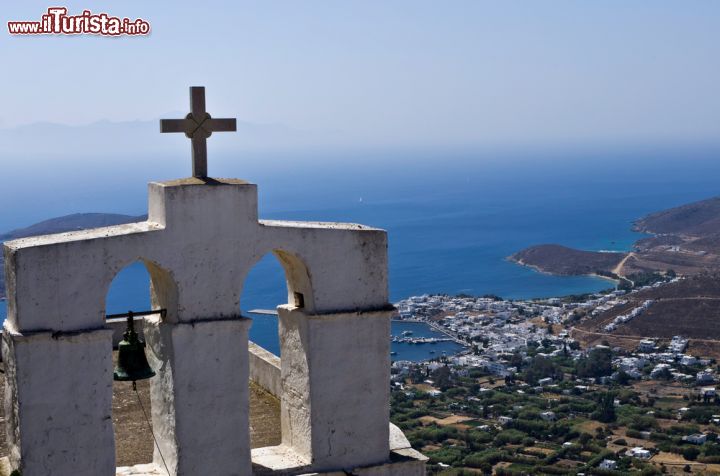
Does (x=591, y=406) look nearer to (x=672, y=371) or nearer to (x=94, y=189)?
(x=672, y=371)

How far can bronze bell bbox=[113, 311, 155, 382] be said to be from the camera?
4.03 metres

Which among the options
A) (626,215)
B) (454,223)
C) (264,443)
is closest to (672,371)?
(264,443)

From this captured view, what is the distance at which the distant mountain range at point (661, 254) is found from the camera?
80375 mm

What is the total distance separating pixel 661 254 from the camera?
8575 cm

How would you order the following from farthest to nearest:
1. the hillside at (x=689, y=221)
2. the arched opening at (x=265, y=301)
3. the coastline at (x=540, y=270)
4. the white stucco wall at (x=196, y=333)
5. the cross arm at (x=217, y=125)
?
the hillside at (x=689, y=221), the coastline at (x=540, y=270), the arched opening at (x=265, y=301), the cross arm at (x=217, y=125), the white stucco wall at (x=196, y=333)

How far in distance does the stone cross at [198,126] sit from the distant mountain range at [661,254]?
75508mm

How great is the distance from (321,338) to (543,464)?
1141 inches

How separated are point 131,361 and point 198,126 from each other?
3.16 feet

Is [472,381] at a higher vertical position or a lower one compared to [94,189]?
lower

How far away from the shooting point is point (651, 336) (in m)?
54.0

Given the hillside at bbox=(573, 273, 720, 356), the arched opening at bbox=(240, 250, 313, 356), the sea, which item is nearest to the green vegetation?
the hillside at bbox=(573, 273, 720, 356)

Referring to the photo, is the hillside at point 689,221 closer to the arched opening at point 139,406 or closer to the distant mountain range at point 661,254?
the distant mountain range at point 661,254

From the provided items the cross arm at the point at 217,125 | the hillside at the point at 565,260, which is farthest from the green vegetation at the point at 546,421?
the hillside at the point at 565,260

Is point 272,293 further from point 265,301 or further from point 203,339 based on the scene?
point 203,339
